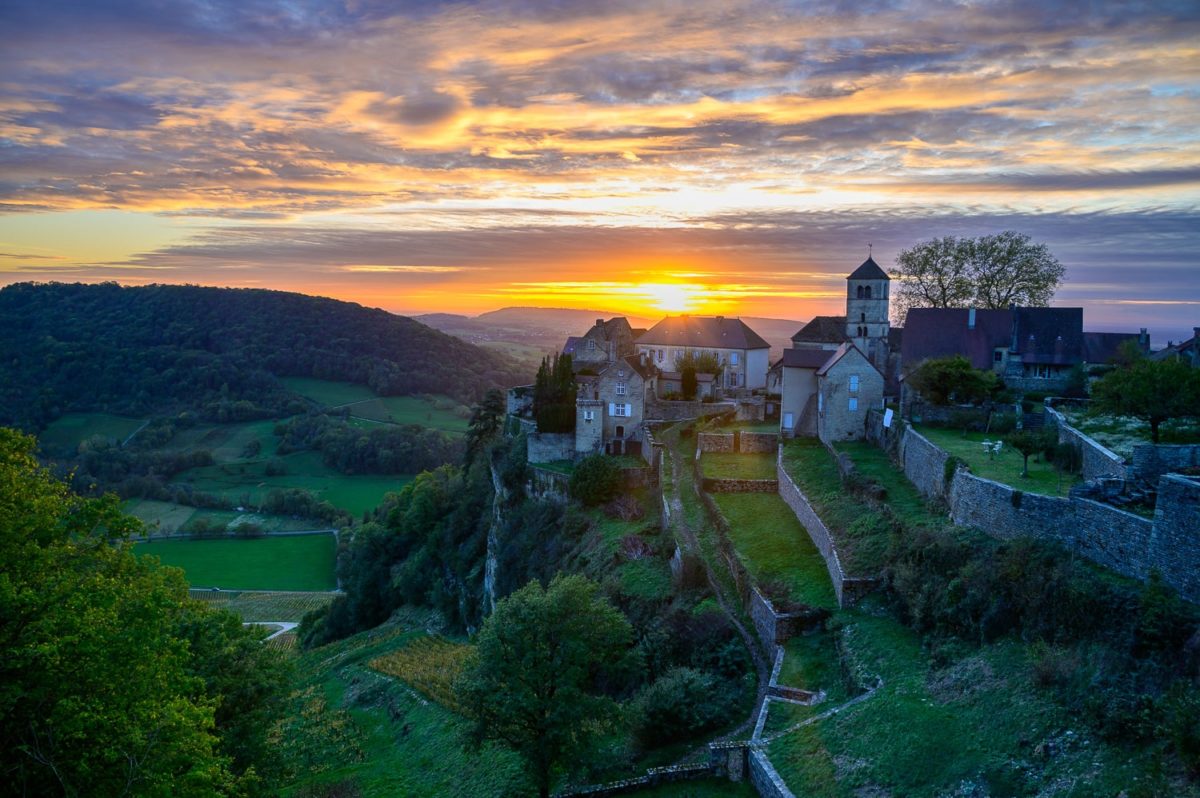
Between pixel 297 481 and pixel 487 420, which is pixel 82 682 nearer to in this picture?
pixel 487 420

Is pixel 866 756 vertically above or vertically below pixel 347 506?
above

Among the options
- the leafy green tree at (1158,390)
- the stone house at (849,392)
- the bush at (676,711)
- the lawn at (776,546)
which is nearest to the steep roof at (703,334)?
the stone house at (849,392)

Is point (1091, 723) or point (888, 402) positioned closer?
point (1091, 723)

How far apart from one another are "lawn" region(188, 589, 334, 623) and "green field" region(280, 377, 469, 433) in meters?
44.9

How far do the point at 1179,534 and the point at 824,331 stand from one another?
44.1m

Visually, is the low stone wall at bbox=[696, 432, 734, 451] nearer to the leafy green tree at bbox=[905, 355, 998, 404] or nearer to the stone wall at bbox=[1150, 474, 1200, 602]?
the leafy green tree at bbox=[905, 355, 998, 404]

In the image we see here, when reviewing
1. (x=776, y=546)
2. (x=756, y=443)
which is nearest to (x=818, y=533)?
(x=776, y=546)

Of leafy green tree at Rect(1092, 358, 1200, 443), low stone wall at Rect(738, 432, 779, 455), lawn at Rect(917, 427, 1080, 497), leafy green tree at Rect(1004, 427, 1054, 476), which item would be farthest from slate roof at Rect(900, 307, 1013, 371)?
leafy green tree at Rect(1092, 358, 1200, 443)

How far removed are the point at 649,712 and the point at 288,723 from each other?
19.9 metres

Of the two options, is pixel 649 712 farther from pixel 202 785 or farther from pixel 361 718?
pixel 361 718

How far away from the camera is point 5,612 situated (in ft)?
45.1

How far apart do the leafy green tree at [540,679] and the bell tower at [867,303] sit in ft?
118

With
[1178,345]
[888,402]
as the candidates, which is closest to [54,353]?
[888,402]

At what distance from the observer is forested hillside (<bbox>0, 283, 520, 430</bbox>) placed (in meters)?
124
